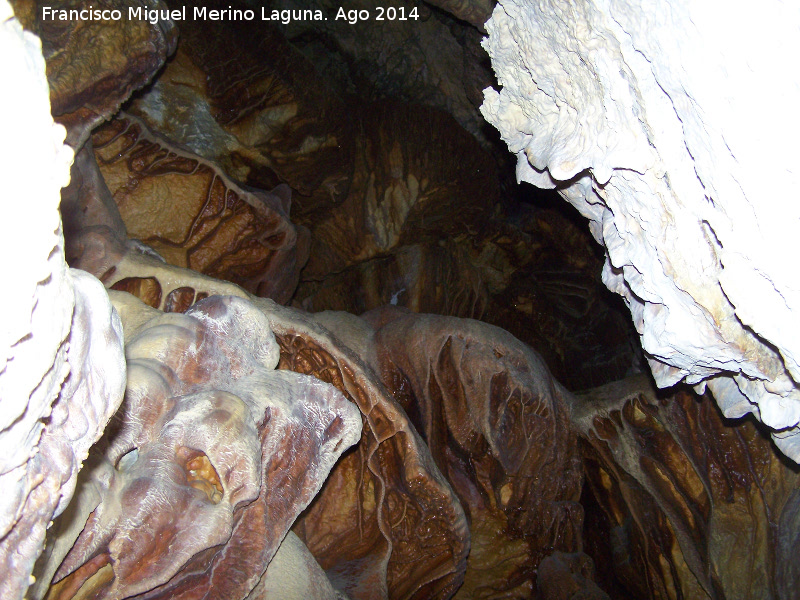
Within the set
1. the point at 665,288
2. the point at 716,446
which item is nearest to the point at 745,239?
the point at 665,288

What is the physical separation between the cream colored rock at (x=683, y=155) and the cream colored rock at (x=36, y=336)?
1.16 metres

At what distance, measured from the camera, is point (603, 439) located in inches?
163

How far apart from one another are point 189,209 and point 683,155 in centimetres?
370

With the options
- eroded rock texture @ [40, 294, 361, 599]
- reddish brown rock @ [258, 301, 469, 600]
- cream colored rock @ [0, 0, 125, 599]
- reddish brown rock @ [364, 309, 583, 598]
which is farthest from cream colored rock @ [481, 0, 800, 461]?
reddish brown rock @ [364, 309, 583, 598]

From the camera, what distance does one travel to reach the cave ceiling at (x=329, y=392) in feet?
6.23

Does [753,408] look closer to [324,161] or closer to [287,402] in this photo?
[287,402]

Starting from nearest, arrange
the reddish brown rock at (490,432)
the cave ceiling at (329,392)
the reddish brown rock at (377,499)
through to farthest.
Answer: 1. the cave ceiling at (329,392)
2. the reddish brown rock at (377,499)
3. the reddish brown rock at (490,432)

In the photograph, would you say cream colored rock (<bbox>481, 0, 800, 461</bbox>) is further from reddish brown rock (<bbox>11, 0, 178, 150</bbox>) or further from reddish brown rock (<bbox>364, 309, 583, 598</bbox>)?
reddish brown rock (<bbox>11, 0, 178, 150</bbox>)

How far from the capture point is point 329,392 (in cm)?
238

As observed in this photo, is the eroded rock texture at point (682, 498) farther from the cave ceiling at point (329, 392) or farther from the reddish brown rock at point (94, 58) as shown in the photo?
the reddish brown rock at point (94, 58)

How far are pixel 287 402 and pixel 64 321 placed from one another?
1.28 metres

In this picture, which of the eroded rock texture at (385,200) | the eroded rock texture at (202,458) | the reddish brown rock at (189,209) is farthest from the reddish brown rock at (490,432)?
the eroded rock texture at (385,200)

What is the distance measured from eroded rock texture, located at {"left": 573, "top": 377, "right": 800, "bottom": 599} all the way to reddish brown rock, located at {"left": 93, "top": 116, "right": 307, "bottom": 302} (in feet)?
9.09

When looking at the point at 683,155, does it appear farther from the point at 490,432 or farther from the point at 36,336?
the point at 490,432
